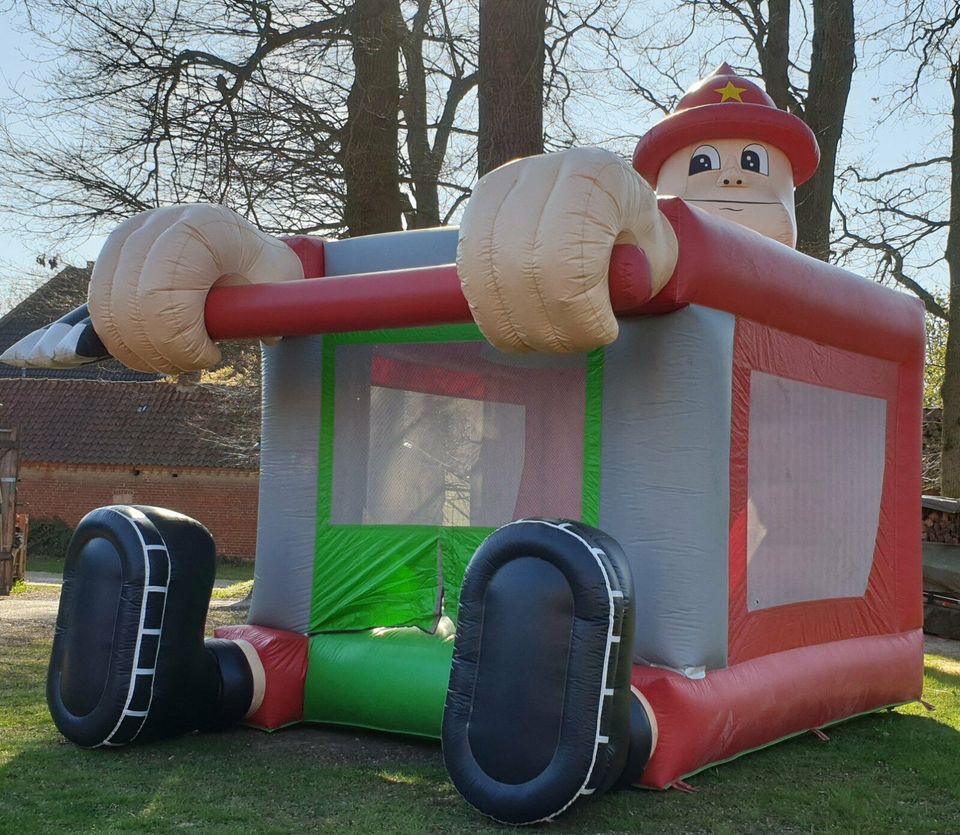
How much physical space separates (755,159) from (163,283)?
310cm

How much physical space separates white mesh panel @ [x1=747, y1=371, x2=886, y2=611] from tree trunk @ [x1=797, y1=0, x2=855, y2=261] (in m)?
5.78

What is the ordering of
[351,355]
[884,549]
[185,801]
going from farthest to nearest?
[884,549]
[351,355]
[185,801]

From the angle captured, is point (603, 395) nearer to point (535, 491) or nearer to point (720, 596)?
point (535, 491)

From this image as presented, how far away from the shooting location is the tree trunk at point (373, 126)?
34.9 feet

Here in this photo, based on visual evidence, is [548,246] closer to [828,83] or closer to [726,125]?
[726,125]

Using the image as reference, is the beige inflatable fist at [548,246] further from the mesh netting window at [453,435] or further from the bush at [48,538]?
the bush at [48,538]

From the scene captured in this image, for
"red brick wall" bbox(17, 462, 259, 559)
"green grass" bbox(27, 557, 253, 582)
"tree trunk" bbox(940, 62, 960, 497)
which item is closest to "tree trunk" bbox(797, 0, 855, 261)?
"tree trunk" bbox(940, 62, 960, 497)

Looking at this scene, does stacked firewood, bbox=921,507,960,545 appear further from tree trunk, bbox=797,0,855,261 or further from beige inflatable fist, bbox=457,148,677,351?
beige inflatable fist, bbox=457,148,677,351

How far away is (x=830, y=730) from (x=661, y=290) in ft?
8.27

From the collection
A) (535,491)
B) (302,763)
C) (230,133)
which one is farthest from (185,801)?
(230,133)

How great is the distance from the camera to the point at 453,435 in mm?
5586

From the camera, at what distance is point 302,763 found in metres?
4.96

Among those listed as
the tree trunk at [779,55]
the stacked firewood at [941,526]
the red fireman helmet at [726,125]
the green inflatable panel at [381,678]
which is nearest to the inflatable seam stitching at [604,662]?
the green inflatable panel at [381,678]

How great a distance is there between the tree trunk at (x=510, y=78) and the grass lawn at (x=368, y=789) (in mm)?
4772
